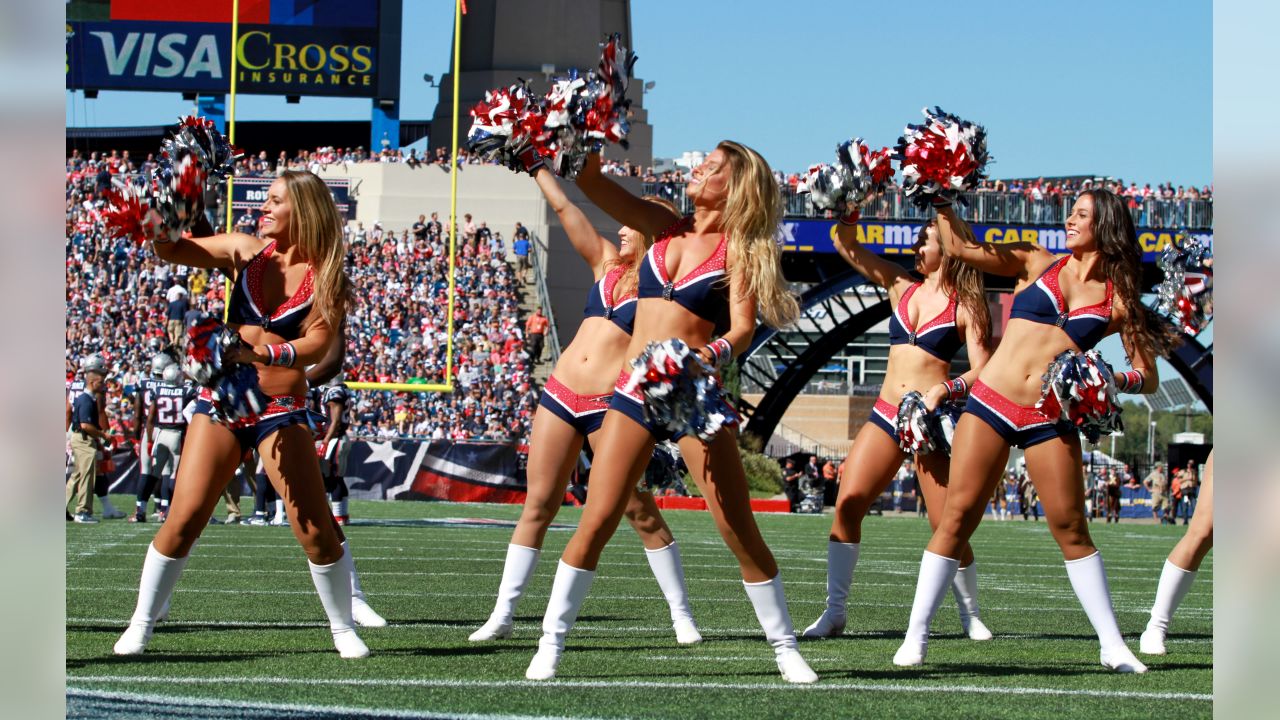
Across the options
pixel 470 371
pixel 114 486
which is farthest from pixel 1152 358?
pixel 470 371

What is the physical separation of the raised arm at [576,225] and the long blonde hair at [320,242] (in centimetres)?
75

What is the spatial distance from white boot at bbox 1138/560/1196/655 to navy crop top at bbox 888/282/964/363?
49.2 inches

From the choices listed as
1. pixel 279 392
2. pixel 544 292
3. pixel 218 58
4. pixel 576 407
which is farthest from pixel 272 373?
pixel 218 58

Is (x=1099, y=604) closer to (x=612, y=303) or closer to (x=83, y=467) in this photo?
(x=612, y=303)

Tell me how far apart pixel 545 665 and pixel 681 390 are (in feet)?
3.19

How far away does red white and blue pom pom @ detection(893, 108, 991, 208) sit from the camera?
5.26 metres

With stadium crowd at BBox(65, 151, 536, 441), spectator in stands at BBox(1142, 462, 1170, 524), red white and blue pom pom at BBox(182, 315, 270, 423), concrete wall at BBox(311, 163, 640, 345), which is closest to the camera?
red white and blue pom pom at BBox(182, 315, 270, 423)

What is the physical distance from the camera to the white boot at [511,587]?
579 centimetres

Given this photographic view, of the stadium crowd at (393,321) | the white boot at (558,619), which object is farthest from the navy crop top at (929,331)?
the stadium crowd at (393,321)

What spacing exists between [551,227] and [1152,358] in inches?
1216

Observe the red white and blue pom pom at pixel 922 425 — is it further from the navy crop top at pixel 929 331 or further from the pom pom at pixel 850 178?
the pom pom at pixel 850 178

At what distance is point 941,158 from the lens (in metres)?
5.27

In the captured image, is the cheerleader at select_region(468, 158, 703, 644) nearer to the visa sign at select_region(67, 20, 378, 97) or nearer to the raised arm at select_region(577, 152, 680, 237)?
the raised arm at select_region(577, 152, 680, 237)

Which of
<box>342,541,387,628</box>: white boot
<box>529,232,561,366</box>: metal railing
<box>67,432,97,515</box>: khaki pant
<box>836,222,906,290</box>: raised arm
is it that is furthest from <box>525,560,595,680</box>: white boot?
<box>529,232,561,366</box>: metal railing
